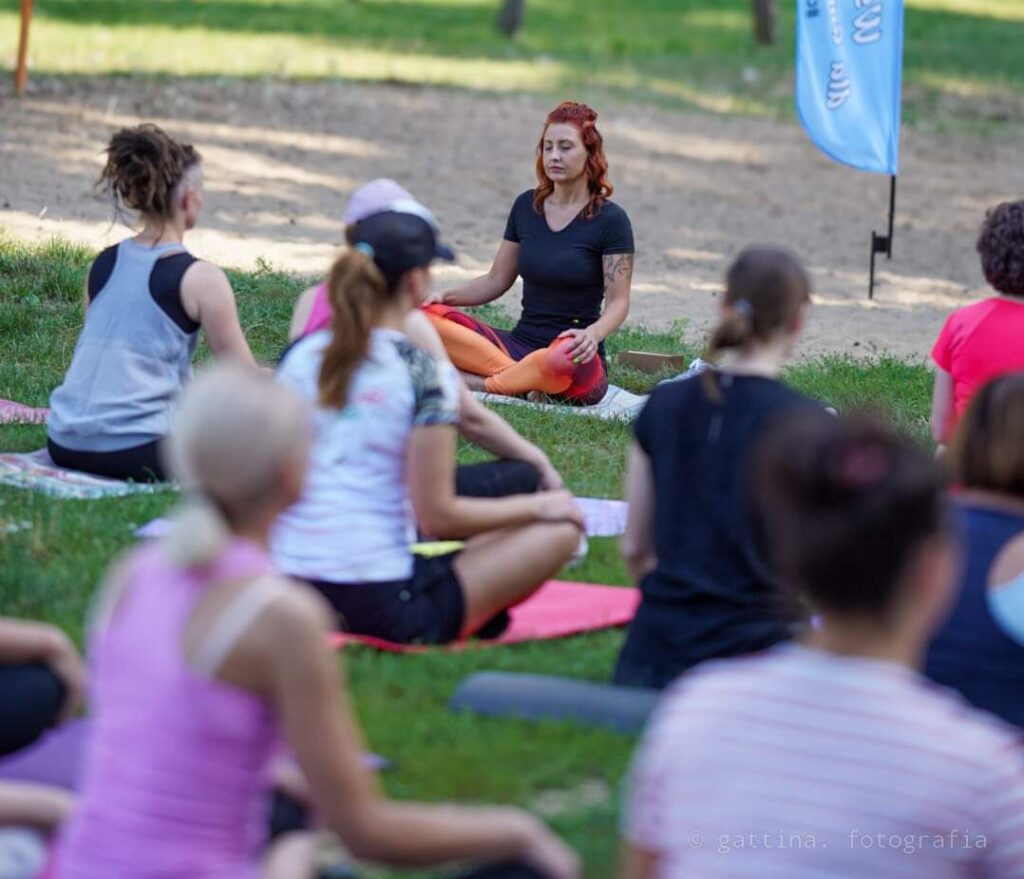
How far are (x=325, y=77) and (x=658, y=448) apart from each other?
47.0 ft

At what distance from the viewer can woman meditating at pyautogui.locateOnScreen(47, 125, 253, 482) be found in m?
5.64

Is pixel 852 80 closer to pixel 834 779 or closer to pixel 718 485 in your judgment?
pixel 718 485

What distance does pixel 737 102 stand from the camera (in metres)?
18.7

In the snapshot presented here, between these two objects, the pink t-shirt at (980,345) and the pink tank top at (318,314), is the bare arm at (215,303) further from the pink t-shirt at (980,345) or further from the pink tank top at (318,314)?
the pink t-shirt at (980,345)

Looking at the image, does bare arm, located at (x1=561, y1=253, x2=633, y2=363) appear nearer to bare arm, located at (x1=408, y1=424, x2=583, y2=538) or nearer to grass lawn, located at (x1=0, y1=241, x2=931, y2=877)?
grass lawn, located at (x1=0, y1=241, x2=931, y2=877)

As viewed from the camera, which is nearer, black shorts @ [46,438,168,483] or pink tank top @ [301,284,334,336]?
pink tank top @ [301,284,334,336]

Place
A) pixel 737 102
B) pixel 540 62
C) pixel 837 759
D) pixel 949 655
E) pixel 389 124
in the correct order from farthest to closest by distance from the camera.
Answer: pixel 540 62, pixel 737 102, pixel 389 124, pixel 949 655, pixel 837 759

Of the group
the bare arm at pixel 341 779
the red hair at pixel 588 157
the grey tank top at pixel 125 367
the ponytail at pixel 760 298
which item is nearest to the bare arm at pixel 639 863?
the bare arm at pixel 341 779

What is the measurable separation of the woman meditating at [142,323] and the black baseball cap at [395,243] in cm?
146

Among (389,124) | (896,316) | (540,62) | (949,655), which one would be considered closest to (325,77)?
(389,124)

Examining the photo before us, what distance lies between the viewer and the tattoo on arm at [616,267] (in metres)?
7.75

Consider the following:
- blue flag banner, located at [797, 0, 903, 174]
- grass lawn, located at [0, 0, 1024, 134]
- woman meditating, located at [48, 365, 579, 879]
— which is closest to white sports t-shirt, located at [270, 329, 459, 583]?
woman meditating, located at [48, 365, 579, 879]

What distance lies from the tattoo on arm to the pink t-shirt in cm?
248

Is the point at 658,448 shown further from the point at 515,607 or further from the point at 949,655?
the point at 515,607
